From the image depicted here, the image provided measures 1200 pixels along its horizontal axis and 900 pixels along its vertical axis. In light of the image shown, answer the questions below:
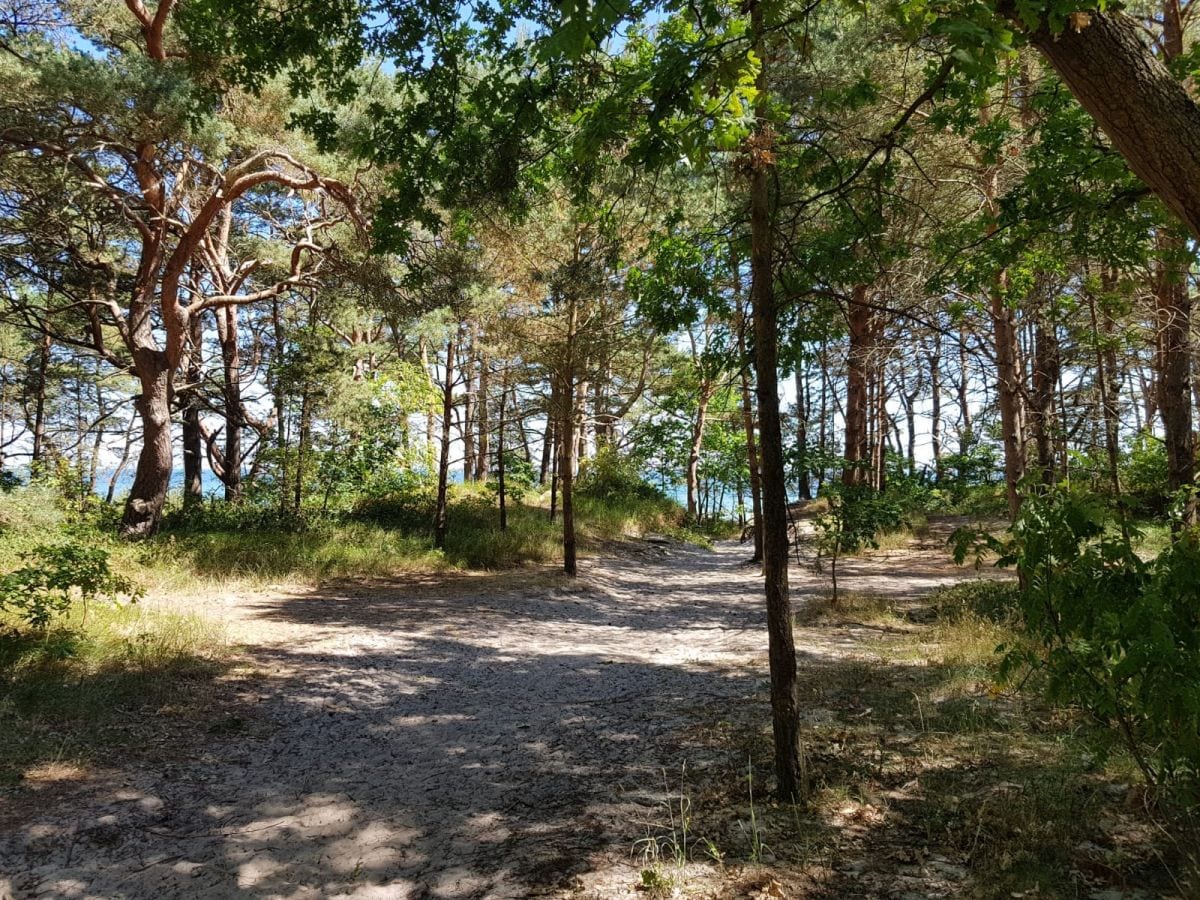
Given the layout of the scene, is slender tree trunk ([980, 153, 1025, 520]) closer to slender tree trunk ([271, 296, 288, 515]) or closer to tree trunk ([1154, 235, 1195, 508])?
tree trunk ([1154, 235, 1195, 508])

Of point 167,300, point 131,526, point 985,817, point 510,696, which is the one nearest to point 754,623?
point 510,696

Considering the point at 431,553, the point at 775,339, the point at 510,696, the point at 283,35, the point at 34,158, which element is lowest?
the point at 510,696

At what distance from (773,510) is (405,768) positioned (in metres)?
2.89

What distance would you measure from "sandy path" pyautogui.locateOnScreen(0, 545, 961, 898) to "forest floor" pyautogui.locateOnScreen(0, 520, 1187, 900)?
0.06 feet

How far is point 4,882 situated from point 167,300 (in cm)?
1107

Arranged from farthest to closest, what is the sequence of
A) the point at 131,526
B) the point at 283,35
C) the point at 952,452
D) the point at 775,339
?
the point at 952,452 < the point at 131,526 < the point at 283,35 < the point at 775,339

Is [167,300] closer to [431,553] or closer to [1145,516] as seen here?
[431,553]

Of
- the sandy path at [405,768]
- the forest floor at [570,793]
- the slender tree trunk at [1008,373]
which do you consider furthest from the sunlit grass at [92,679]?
the slender tree trunk at [1008,373]

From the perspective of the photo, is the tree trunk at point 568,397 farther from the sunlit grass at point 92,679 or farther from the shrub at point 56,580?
the shrub at point 56,580

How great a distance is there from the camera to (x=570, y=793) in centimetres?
373

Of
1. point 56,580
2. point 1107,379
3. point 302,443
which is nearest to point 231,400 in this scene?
point 302,443

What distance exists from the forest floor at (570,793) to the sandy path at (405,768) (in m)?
0.02

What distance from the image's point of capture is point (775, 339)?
356cm

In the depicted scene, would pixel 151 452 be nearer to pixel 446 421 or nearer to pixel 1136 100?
pixel 446 421
